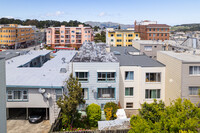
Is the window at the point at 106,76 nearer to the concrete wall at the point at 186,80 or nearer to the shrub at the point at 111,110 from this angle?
the shrub at the point at 111,110

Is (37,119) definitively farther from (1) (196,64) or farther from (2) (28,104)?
(1) (196,64)

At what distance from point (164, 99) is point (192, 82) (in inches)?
232

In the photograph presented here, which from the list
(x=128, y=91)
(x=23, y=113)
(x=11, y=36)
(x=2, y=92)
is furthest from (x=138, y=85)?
(x=11, y=36)

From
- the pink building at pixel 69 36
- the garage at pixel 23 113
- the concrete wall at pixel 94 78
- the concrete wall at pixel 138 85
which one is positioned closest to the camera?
the garage at pixel 23 113

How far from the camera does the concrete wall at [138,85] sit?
2928 cm

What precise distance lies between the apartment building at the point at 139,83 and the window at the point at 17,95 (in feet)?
39.4

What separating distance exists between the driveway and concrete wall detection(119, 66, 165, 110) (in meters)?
10.6

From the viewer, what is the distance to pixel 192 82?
985 inches

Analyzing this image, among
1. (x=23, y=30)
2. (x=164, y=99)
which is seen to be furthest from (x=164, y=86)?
(x=23, y=30)

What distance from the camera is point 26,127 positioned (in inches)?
934

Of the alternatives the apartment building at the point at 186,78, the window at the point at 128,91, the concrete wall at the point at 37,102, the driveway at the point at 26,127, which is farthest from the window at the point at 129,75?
the driveway at the point at 26,127

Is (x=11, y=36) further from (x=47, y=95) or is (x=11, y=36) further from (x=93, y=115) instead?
(x=93, y=115)

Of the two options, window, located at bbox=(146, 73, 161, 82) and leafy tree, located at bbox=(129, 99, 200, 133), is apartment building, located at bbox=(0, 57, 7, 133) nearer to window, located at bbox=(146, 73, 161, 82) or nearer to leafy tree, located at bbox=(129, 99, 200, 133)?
leafy tree, located at bbox=(129, 99, 200, 133)

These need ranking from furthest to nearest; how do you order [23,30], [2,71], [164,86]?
[23,30] → [164,86] → [2,71]
